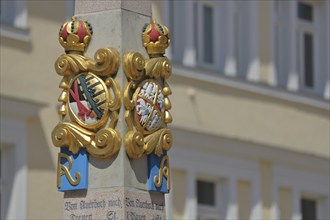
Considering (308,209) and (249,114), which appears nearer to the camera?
(249,114)

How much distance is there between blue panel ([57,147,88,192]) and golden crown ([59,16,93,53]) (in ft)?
2.66

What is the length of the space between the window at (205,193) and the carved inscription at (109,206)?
1223 cm

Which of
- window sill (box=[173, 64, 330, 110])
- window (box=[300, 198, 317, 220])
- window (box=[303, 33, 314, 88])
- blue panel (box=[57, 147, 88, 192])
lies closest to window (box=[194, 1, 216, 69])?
window sill (box=[173, 64, 330, 110])

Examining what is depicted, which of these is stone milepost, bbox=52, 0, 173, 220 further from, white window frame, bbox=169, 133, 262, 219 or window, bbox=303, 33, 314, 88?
window, bbox=303, 33, 314, 88

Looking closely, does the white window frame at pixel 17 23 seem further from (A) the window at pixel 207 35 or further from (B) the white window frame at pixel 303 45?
(B) the white window frame at pixel 303 45

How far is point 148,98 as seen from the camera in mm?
14336

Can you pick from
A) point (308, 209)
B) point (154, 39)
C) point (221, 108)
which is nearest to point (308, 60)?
point (308, 209)

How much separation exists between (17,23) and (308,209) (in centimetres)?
739

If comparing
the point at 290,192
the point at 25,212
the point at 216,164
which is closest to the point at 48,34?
the point at 25,212

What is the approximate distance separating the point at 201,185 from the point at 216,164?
1.21ft

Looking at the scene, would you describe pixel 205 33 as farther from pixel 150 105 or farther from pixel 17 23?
pixel 150 105

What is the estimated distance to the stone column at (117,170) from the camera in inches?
552

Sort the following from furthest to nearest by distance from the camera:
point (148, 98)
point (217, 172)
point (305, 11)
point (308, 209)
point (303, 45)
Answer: point (305, 11) < point (303, 45) < point (308, 209) < point (217, 172) < point (148, 98)

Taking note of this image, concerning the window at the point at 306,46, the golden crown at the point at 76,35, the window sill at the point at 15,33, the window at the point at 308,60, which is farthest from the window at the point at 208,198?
the golden crown at the point at 76,35
